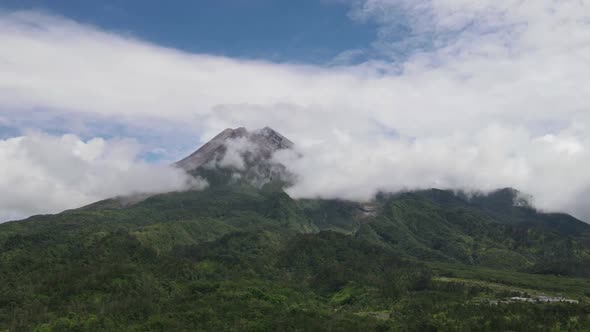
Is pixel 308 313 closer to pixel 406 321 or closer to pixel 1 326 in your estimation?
pixel 406 321

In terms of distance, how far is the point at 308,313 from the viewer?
163000 mm

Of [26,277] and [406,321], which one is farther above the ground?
[26,277]

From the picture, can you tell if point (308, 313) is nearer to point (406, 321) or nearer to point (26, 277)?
point (406, 321)

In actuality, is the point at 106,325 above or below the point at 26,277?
below

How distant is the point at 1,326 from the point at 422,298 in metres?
148

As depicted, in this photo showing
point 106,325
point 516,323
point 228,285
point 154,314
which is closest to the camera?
point 516,323

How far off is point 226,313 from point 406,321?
2271 inches

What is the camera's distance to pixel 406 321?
15412cm

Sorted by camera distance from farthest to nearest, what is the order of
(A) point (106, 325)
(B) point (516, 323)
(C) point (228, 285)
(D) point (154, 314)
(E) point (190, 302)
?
(C) point (228, 285)
(E) point (190, 302)
(D) point (154, 314)
(A) point (106, 325)
(B) point (516, 323)

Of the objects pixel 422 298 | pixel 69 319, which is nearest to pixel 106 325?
pixel 69 319

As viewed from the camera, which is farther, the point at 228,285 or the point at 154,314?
the point at 228,285

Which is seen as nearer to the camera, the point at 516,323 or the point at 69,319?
the point at 516,323

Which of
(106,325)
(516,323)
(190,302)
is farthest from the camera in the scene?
(190,302)

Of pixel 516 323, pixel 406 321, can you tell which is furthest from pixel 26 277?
pixel 516 323
